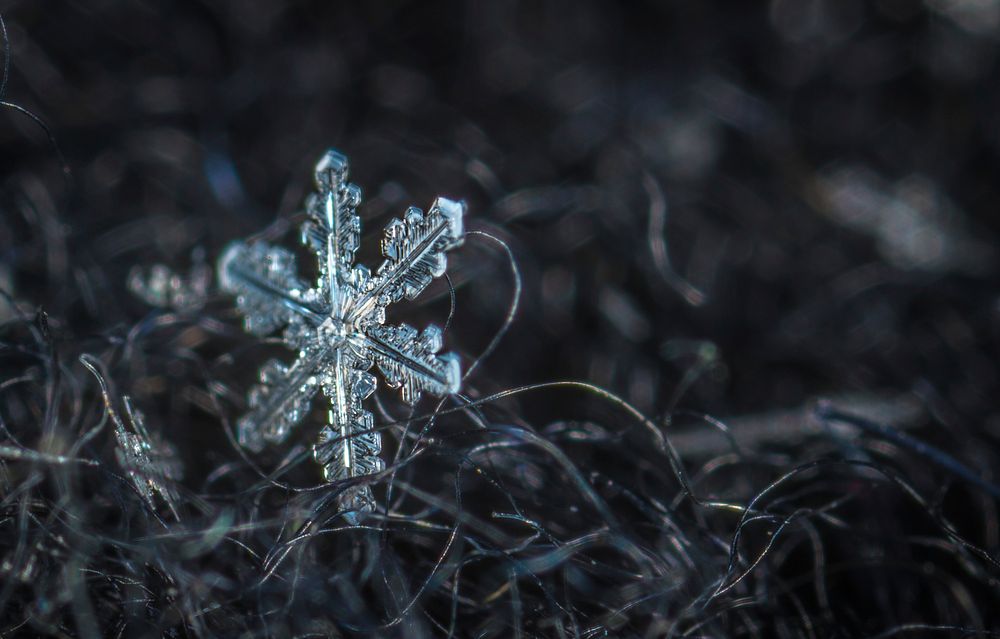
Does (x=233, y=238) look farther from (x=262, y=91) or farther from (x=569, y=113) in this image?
(x=569, y=113)

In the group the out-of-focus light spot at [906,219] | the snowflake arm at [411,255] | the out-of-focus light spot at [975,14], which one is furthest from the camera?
the out-of-focus light spot at [975,14]

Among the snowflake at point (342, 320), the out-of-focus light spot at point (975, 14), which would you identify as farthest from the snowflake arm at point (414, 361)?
the out-of-focus light spot at point (975, 14)

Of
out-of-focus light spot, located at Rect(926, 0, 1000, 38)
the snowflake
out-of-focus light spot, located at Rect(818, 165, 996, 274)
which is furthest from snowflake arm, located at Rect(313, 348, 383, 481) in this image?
out-of-focus light spot, located at Rect(926, 0, 1000, 38)

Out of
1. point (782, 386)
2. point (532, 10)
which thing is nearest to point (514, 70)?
point (532, 10)

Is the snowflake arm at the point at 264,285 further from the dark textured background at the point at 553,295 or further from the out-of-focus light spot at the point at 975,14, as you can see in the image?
the out-of-focus light spot at the point at 975,14

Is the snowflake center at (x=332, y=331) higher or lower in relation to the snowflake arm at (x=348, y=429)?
higher

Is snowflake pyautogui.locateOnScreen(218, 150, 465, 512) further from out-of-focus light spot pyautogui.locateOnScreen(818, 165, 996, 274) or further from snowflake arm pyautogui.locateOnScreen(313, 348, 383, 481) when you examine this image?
out-of-focus light spot pyautogui.locateOnScreen(818, 165, 996, 274)
